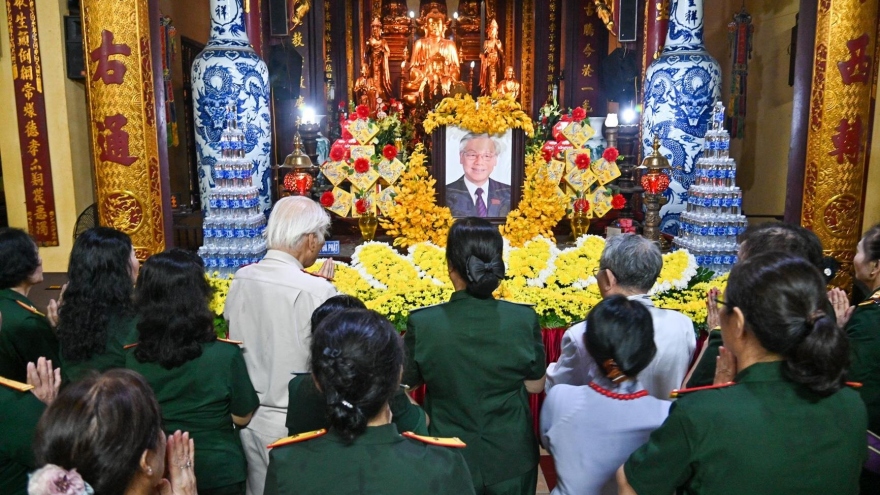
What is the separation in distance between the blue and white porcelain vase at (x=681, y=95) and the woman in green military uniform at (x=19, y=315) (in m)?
5.53

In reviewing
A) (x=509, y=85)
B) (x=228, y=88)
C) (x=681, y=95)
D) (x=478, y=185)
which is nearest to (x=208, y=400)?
(x=478, y=185)

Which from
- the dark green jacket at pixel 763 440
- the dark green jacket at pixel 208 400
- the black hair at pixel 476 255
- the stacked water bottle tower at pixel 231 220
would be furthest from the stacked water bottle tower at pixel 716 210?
the dark green jacket at pixel 208 400

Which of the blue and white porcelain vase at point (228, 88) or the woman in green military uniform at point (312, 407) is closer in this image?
the woman in green military uniform at point (312, 407)

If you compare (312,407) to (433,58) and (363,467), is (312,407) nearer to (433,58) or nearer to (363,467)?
(363,467)

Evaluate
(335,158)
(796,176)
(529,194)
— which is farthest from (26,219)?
(796,176)

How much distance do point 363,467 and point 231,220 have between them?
3004 mm

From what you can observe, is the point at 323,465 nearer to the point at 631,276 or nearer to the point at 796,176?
the point at 631,276

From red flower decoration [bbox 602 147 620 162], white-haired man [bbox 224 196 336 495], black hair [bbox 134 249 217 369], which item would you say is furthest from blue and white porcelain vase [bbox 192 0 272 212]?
black hair [bbox 134 249 217 369]

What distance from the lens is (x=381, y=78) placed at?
1200 cm

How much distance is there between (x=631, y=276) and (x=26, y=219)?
6.60m

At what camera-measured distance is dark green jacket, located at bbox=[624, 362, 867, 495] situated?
1199 millimetres

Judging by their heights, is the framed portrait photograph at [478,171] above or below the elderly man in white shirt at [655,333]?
above

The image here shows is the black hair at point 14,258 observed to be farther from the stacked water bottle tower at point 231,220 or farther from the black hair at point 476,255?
the stacked water bottle tower at point 231,220

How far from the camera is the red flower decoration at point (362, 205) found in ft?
13.9
